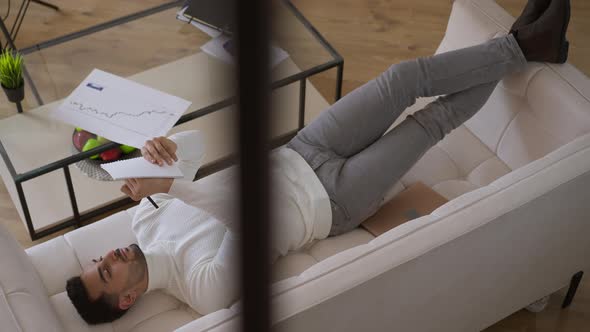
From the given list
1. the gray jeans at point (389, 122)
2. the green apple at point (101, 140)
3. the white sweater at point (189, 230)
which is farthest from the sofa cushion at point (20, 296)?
the gray jeans at point (389, 122)

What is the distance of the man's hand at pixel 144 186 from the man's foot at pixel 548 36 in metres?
0.88

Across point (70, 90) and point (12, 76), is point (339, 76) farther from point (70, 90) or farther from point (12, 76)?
point (12, 76)

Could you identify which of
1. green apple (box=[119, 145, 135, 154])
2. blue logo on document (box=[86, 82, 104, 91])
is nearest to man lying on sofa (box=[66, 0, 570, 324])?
green apple (box=[119, 145, 135, 154])

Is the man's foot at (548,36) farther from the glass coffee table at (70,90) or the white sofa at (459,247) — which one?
the glass coffee table at (70,90)

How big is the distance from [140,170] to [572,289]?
1112 millimetres

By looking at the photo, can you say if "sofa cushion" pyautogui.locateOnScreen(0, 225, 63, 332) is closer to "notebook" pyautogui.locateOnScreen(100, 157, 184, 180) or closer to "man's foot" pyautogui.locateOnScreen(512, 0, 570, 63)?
"notebook" pyautogui.locateOnScreen(100, 157, 184, 180)

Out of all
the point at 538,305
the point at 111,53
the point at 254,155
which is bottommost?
the point at 538,305

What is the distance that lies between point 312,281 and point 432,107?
64cm

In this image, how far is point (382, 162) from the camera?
1577 mm

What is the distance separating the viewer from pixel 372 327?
131 centimetres

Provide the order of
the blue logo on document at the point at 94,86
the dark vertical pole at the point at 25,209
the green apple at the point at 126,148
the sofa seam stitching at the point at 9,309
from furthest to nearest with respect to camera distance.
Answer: the blue logo on document at the point at 94,86
the green apple at the point at 126,148
the dark vertical pole at the point at 25,209
the sofa seam stitching at the point at 9,309

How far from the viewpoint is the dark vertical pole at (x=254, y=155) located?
12 cm

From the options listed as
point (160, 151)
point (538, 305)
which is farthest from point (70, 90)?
point (538, 305)

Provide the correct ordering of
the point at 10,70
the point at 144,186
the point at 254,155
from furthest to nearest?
the point at 10,70
the point at 144,186
the point at 254,155
